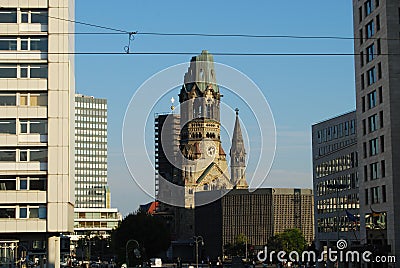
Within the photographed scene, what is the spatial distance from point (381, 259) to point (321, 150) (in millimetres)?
60764

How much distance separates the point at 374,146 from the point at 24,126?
38.4 meters

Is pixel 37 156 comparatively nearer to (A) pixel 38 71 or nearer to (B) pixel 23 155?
(B) pixel 23 155

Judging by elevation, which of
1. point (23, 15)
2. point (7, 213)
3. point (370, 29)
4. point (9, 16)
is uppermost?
point (370, 29)

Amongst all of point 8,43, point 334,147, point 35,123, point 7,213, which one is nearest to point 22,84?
point 35,123

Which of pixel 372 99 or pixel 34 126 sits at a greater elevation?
pixel 372 99

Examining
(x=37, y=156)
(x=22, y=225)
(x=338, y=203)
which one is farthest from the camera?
(x=338, y=203)

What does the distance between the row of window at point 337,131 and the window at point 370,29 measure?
35.9 metres

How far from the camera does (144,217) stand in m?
140

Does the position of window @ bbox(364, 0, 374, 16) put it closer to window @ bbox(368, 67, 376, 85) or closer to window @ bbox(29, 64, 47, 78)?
window @ bbox(368, 67, 376, 85)

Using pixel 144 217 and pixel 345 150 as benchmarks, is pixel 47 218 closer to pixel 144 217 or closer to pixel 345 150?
pixel 345 150

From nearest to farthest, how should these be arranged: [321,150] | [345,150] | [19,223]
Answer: [19,223] < [345,150] < [321,150]

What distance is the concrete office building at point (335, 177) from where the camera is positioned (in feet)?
369

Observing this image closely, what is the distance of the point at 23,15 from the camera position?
6638 centimetres

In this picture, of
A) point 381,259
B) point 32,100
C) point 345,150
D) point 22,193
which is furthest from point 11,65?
point 345,150
